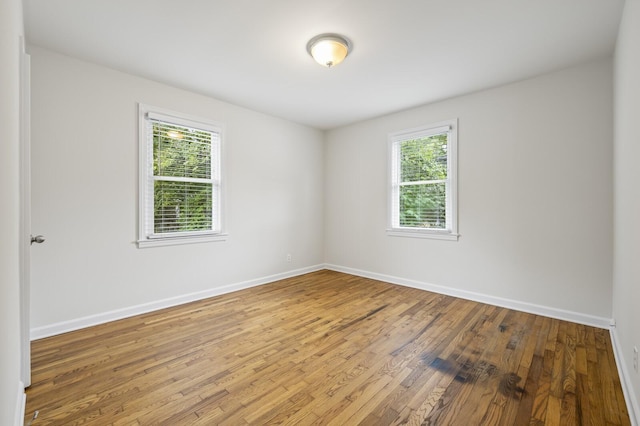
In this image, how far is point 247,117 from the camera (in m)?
4.39

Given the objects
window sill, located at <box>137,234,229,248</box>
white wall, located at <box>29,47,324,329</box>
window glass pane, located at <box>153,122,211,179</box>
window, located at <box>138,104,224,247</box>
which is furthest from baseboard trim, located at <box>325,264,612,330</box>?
window glass pane, located at <box>153,122,211,179</box>

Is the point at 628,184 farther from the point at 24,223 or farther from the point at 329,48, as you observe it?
the point at 24,223

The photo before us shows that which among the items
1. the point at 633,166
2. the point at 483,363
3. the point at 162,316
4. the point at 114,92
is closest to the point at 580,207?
the point at 633,166

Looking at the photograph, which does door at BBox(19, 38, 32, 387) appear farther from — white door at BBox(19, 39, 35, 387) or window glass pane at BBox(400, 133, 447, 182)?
window glass pane at BBox(400, 133, 447, 182)

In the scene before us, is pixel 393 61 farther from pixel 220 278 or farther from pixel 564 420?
pixel 220 278

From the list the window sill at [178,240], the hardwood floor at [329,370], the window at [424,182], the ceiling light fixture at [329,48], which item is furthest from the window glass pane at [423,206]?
the window sill at [178,240]

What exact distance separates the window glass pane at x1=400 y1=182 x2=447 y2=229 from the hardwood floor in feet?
4.30

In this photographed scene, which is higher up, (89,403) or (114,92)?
(114,92)

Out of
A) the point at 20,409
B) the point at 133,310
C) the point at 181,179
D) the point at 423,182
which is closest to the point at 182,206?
the point at 181,179

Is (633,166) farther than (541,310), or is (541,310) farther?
(541,310)

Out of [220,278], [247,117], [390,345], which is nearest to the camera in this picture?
[390,345]

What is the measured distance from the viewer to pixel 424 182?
14.0ft

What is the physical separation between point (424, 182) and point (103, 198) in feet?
13.2

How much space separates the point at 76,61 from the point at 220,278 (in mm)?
2896
